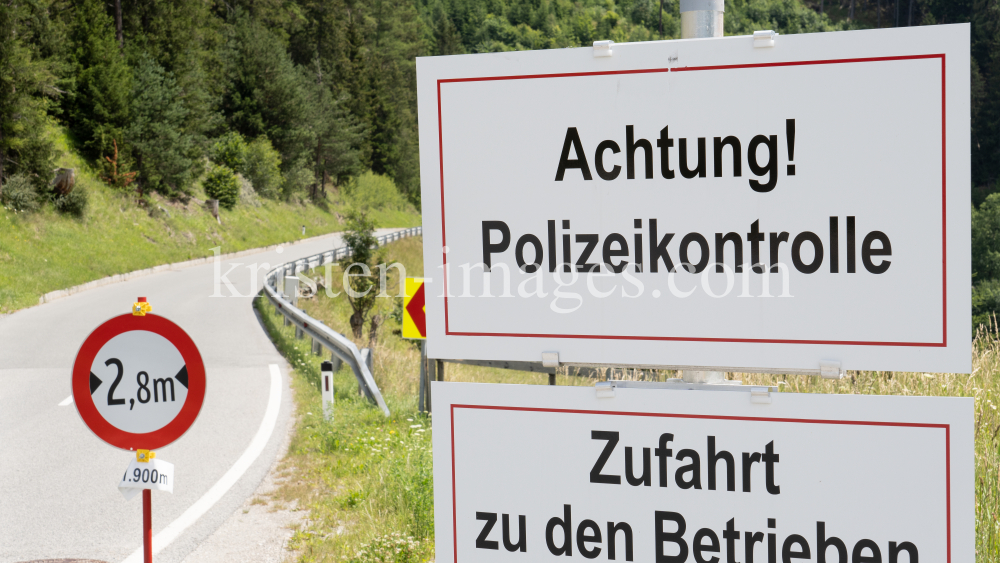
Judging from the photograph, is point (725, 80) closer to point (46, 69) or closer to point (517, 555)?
point (517, 555)

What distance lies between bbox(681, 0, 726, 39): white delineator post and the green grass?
155 cm

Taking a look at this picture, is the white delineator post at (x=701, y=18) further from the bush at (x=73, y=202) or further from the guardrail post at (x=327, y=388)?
the bush at (x=73, y=202)

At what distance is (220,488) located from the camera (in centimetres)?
676

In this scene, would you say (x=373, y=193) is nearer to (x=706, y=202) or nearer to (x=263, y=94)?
(x=263, y=94)

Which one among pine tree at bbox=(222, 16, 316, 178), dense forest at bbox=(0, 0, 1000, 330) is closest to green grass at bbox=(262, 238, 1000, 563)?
dense forest at bbox=(0, 0, 1000, 330)

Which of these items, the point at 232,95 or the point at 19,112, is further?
the point at 232,95

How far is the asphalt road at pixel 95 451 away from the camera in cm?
569

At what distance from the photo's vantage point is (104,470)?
23.9 feet

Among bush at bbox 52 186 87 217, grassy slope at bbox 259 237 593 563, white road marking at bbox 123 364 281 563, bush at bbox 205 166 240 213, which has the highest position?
bush at bbox 205 166 240 213

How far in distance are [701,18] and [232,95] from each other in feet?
198

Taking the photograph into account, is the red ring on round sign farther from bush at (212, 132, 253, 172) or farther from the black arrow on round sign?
bush at (212, 132, 253, 172)

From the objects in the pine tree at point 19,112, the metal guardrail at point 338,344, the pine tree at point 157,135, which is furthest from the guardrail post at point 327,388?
the pine tree at point 157,135

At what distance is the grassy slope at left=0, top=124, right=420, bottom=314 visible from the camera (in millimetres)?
22453

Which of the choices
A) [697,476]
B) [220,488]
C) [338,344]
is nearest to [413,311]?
[338,344]
